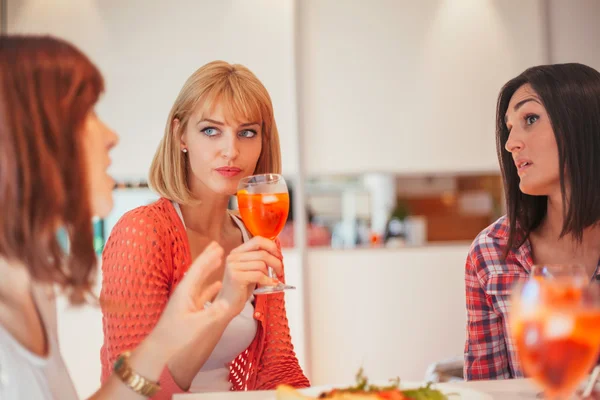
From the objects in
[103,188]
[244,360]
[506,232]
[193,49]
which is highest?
[193,49]

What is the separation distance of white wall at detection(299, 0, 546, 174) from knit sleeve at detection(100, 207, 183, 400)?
1957 mm

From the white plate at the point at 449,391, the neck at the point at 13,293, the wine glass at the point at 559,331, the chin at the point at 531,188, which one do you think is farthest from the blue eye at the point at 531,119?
the neck at the point at 13,293

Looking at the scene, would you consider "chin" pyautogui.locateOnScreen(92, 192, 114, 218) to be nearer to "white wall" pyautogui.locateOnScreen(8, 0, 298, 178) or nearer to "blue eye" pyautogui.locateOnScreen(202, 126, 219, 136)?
"blue eye" pyautogui.locateOnScreen(202, 126, 219, 136)

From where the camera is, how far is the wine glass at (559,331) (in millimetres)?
729

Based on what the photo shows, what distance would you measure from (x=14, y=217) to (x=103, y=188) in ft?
0.53

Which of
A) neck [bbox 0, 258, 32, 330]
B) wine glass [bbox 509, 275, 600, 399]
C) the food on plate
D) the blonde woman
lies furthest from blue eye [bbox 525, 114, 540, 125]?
neck [bbox 0, 258, 32, 330]

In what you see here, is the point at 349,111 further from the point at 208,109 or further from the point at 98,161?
the point at 98,161

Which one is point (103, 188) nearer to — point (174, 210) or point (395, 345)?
point (174, 210)

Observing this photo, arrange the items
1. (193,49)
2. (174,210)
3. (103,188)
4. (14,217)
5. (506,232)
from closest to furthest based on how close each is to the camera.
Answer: (14,217), (103,188), (174,210), (506,232), (193,49)

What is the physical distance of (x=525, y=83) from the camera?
182cm

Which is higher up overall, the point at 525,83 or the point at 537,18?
the point at 537,18

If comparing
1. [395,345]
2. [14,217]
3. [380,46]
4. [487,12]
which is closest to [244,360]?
[14,217]

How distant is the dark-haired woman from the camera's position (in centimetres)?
174

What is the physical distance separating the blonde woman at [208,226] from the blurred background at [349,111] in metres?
1.64
